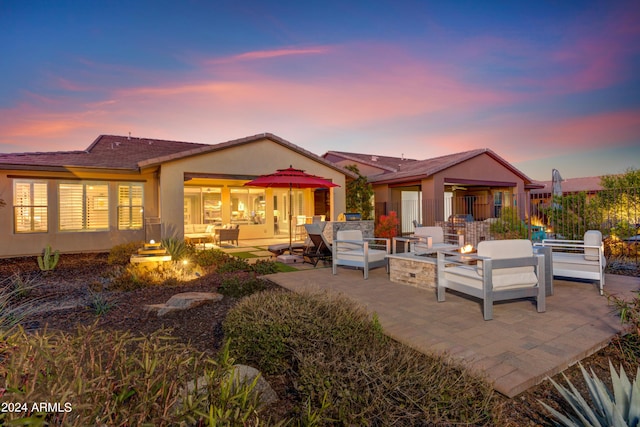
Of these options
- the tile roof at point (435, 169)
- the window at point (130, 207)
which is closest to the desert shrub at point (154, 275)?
the window at point (130, 207)

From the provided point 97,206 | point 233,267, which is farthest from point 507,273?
point 97,206

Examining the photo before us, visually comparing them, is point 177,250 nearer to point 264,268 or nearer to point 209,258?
point 209,258

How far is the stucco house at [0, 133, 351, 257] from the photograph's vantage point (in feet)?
35.9

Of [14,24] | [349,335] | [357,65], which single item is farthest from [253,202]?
[349,335]

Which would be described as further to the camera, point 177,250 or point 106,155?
point 106,155

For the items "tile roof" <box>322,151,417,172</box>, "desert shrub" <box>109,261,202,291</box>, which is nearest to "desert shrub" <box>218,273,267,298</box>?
"desert shrub" <box>109,261,202,291</box>

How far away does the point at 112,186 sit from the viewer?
12.4m

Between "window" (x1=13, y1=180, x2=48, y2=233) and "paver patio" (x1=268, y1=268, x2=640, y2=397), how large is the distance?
429 inches

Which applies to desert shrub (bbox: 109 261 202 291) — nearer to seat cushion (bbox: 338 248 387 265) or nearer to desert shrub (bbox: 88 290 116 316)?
desert shrub (bbox: 88 290 116 316)

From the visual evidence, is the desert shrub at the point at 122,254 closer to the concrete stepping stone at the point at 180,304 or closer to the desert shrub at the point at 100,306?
the desert shrub at the point at 100,306

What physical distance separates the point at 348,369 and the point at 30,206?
1377cm

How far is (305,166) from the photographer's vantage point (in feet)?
45.2

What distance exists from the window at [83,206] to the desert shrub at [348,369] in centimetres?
1154

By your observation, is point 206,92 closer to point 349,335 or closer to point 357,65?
point 357,65
